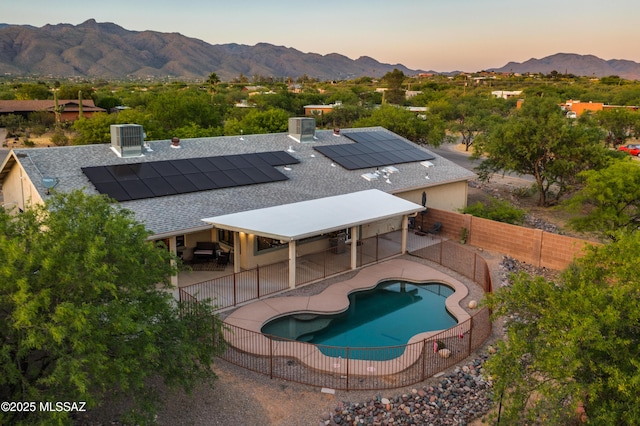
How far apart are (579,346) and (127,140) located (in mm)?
20821

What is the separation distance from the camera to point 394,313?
20234 mm

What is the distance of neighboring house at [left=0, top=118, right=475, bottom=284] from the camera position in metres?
20.5

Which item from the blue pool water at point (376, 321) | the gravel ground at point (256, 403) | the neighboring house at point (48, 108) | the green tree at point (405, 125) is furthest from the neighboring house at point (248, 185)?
the neighboring house at point (48, 108)

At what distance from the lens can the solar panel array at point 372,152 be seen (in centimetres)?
2956

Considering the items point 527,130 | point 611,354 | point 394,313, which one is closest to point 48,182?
point 394,313

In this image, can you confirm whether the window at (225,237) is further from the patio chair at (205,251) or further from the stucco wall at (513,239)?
the stucco wall at (513,239)

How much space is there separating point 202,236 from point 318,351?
9.71 metres

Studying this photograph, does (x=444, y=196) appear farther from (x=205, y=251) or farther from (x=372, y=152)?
(x=205, y=251)

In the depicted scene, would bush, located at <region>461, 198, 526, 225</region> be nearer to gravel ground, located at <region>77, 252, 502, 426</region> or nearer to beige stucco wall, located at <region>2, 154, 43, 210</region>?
gravel ground, located at <region>77, 252, 502, 426</region>

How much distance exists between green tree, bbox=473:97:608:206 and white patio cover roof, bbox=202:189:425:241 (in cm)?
1455

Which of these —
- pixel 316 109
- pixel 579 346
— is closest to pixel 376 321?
pixel 579 346

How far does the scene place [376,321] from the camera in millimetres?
19578

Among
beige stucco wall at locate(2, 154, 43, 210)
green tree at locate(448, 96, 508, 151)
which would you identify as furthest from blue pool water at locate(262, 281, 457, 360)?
green tree at locate(448, 96, 508, 151)

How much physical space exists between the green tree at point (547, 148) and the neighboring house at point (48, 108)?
2595 inches
